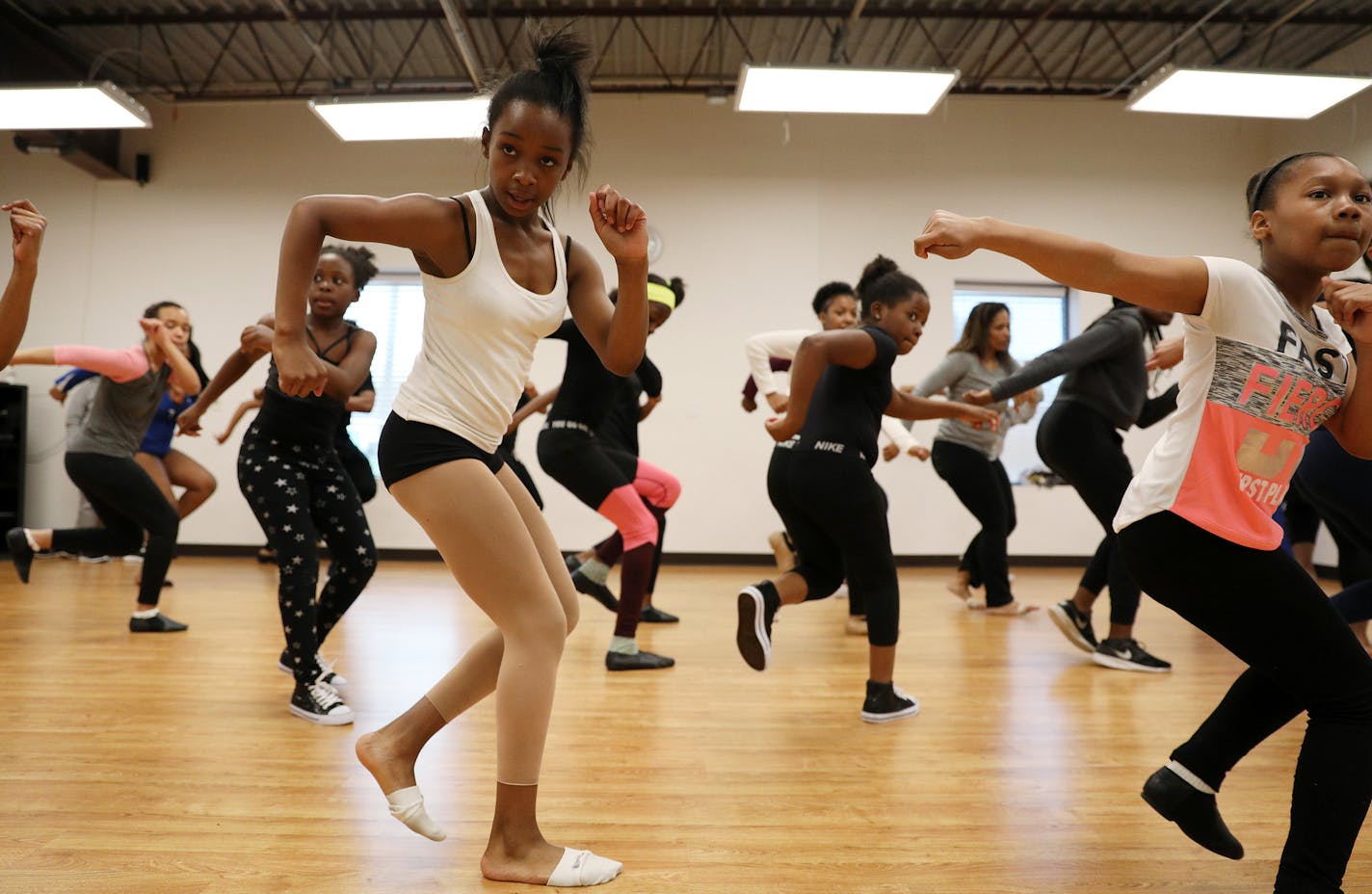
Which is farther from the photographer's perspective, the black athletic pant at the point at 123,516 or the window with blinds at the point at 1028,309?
the window with blinds at the point at 1028,309

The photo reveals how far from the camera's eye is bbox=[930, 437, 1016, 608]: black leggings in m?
5.08

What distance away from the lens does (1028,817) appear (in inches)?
83.2

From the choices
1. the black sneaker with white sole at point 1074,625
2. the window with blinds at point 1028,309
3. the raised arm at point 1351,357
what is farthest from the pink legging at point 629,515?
the window with blinds at point 1028,309

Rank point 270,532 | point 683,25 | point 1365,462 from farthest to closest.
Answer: point 683,25
point 270,532
point 1365,462

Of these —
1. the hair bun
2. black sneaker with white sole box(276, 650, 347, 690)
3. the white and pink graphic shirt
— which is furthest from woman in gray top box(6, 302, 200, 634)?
the white and pink graphic shirt

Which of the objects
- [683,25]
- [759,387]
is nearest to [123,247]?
[683,25]

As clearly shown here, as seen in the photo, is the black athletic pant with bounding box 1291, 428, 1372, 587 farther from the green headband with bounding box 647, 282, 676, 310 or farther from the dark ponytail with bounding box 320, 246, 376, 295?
the dark ponytail with bounding box 320, 246, 376, 295

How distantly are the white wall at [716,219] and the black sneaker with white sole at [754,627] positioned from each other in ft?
17.5

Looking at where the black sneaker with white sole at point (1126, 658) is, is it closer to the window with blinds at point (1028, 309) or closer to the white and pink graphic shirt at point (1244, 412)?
the white and pink graphic shirt at point (1244, 412)

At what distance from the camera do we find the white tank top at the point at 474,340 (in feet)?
5.57

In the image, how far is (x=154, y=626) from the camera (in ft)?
14.3

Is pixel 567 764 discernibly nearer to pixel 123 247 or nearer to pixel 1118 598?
pixel 1118 598

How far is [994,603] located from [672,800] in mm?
3624

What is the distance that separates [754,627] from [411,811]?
1.46 meters
